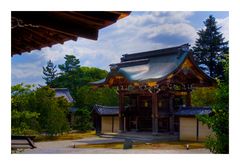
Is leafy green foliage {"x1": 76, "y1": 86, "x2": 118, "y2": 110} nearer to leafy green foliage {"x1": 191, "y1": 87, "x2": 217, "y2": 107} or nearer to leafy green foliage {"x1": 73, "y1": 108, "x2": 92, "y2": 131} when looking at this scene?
leafy green foliage {"x1": 73, "y1": 108, "x2": 92, "y2": 131}

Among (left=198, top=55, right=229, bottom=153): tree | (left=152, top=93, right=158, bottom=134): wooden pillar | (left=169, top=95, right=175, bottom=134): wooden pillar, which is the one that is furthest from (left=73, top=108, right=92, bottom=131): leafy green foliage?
(left=198, top=55, right=229, bottom=153): tree

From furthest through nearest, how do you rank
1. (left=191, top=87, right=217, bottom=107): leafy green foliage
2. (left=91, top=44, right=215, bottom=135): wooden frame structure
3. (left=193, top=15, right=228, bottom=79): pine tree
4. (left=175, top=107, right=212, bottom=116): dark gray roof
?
1. (left=191, top=87, right=217, bottom=107): leafy green foliage
2. (left=91, top=44, right=215, bottom=135): wooden frame structure
3. (left=193, top=15, right=228, bottom=79): pine tree
4. (left=175, top=107, right=212, bottom=116): dark gray roof

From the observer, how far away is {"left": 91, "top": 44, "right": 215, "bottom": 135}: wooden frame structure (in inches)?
421

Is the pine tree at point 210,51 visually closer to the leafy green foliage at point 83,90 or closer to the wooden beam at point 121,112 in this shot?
the wooden beam at point 121,112

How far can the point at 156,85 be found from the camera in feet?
35.0

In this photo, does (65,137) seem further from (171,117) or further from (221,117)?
(221,117)

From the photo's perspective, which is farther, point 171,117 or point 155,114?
point 171,117

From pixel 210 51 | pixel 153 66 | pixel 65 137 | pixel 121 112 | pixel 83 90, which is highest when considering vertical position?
pixel 210 51

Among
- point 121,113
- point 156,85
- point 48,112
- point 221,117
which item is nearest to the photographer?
point 221,117

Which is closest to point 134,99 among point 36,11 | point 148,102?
point 148,102

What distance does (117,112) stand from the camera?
1248 cm

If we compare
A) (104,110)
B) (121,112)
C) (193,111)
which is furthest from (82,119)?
(193,111)
